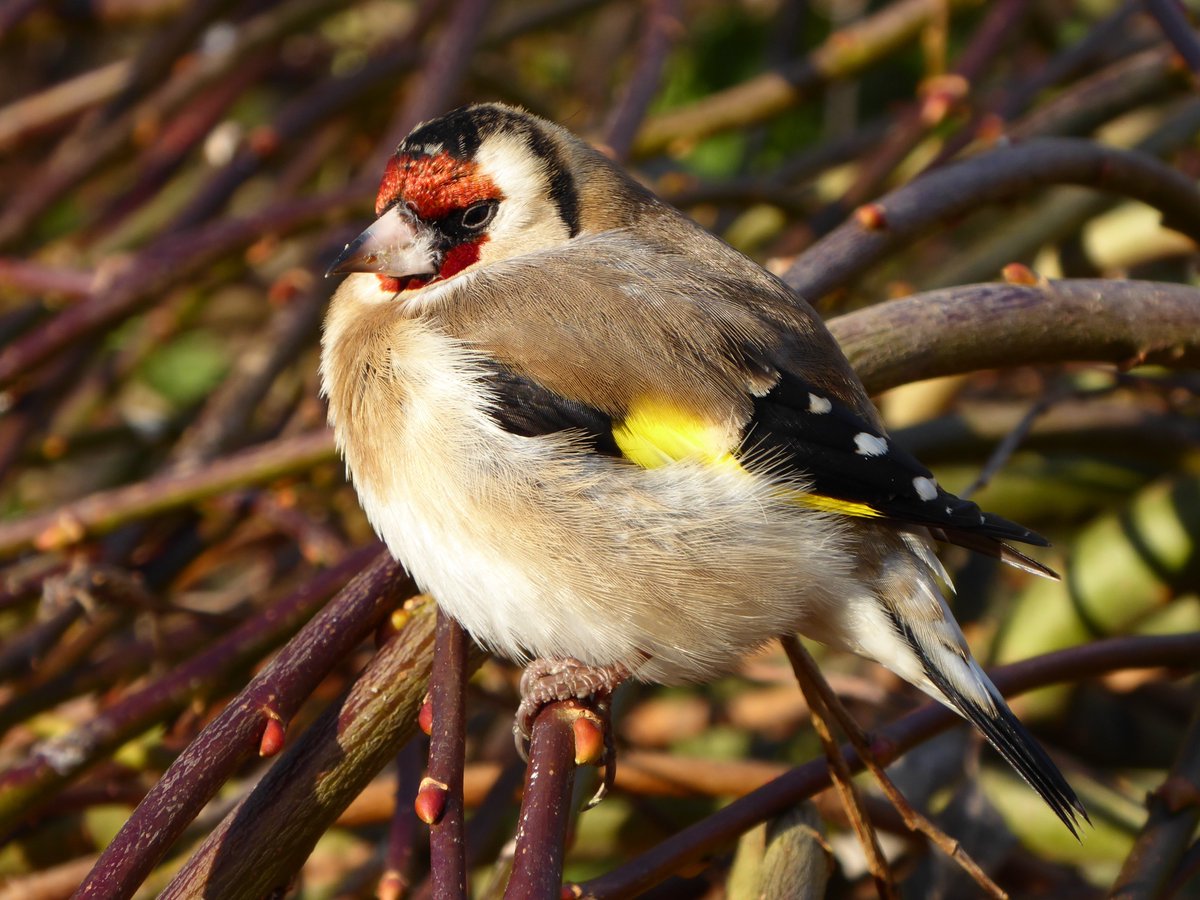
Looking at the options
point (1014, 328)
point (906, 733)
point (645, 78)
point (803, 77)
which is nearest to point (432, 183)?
point (645, 78)

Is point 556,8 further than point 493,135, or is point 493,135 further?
point 556,8

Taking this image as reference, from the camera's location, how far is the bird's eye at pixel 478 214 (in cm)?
315

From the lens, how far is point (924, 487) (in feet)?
8.23

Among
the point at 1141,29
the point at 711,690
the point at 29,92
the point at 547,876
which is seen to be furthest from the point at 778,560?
the point at 29,92

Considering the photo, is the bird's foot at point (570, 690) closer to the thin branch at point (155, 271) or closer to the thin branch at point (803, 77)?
the thin branch at point (155, 271)

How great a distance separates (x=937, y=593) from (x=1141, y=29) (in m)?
3.57

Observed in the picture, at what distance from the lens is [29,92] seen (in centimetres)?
673

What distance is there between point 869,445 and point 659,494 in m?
0.40

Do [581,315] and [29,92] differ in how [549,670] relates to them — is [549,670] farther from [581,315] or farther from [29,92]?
[29,92]

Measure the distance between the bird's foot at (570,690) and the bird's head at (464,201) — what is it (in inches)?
38.1

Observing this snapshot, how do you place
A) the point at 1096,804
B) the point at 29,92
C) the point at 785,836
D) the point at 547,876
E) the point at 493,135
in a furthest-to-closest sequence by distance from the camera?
the point at 29,92 → the point at 1096,804 → the point at 493,135 → the point at 785,836 → the point at 547,876

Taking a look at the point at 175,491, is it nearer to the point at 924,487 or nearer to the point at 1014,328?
the point at 924,487

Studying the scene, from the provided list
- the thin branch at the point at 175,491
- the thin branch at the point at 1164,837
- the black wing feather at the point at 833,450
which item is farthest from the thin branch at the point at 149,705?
the thin branch at the point at 1164,837

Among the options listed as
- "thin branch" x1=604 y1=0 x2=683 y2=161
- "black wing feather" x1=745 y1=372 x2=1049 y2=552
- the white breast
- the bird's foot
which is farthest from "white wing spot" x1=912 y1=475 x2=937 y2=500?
"thin branch" x1=604 y1=0 x2=683 y2=161
